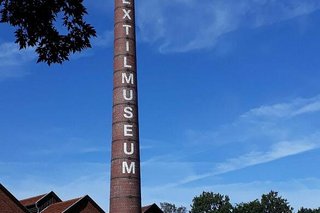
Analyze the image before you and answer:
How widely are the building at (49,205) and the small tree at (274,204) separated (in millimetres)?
39203

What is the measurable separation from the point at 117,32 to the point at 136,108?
4.84 meters

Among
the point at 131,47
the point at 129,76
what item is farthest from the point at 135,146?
the point at 131,47

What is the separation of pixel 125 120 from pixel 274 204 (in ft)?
190

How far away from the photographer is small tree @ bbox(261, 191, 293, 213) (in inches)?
3046

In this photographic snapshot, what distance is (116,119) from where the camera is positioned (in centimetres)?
2627

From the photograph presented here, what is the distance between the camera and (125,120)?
26047mm

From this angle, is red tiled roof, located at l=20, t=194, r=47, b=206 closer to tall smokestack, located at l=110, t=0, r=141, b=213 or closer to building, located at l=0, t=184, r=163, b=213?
building, located at l=0, t=184, r=163, b=213

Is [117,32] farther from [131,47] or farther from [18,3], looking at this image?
[18,3]

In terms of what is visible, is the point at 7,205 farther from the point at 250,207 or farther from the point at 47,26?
the point at 250,207

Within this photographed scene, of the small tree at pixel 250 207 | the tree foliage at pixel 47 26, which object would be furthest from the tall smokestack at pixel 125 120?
the small tree at pixel 250 207

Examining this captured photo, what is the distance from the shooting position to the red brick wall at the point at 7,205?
32906 mm

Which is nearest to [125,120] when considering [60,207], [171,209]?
[60,207]

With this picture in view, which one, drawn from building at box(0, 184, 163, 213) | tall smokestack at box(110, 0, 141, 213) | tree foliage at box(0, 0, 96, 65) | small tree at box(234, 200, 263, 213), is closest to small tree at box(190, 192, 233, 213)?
small tree at box(234, 200, 263, 213)

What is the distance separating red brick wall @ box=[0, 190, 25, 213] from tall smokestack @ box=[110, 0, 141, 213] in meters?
11.3
